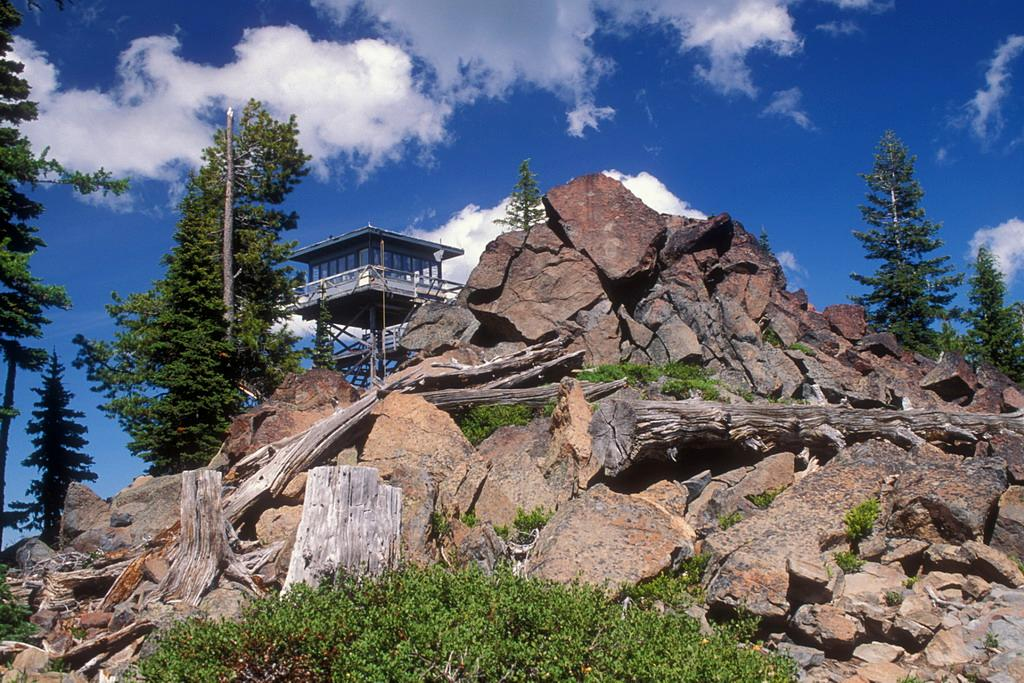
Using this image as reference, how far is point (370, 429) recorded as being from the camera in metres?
16.0

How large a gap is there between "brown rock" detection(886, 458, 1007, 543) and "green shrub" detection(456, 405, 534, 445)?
7.31 m

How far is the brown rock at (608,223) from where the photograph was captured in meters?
22.0

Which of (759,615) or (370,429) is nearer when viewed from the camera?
(759,615)

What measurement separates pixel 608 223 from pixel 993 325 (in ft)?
47.9

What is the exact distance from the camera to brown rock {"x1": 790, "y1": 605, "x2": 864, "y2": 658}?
9.24m

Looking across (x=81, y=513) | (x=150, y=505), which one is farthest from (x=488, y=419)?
(x=81, y=513)

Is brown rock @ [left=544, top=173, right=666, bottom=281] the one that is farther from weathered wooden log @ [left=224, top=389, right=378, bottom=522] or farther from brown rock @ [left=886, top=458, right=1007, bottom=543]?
brown rock @ [left=886, top=458, right=1007, bottom=543]

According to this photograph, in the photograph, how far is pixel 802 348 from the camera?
2109 centimetres

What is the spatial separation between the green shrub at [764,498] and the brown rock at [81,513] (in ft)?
35.7

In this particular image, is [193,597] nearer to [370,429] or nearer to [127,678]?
[127,678]

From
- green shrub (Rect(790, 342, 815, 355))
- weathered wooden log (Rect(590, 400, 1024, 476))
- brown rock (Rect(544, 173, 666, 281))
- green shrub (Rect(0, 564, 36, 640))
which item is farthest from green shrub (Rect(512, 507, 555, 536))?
green shrub (Rect(790, 342, 815, 355))

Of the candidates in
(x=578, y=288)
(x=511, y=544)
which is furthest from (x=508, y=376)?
(x=511, y=544)

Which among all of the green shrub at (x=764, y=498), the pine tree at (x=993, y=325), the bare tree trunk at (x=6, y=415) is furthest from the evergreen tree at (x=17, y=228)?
the pine tree at (x=993, y=325)

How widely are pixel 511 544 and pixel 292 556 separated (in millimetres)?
3118
